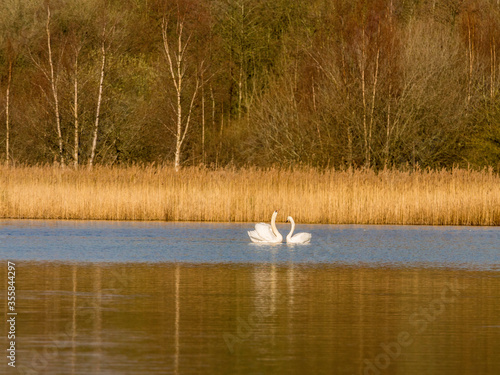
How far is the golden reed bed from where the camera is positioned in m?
23.9

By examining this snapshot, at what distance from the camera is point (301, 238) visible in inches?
718

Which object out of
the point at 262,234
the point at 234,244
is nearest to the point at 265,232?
the point at 262,234

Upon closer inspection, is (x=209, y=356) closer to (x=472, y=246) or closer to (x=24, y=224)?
(x=472, y=246)

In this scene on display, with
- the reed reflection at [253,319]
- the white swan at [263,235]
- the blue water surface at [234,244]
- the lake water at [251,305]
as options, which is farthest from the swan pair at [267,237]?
the reed reflection at [253,319]

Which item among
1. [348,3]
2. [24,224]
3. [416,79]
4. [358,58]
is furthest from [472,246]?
[348,3]

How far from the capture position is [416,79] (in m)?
35.1

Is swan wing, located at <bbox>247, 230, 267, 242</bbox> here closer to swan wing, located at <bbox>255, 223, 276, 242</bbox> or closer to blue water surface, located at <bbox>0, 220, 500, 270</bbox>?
swan wing, located at <bbox>255, 223, 276, 242</bbox>

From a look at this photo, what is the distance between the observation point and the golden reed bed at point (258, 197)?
78.3 ft

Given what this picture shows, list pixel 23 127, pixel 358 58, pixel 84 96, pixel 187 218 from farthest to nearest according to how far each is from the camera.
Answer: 1. pixel 23 127
2. pixel 84 96
3. pixel 358 58
4. pixel 187 218

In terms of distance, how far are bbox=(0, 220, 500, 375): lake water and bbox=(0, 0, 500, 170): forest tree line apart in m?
13.7

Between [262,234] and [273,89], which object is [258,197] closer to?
[262,234]

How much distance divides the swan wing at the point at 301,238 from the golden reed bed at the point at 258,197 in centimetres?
556

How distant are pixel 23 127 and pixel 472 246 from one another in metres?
27.4

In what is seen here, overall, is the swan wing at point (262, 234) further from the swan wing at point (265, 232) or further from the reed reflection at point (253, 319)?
the reed reflection at point (253, 319)
